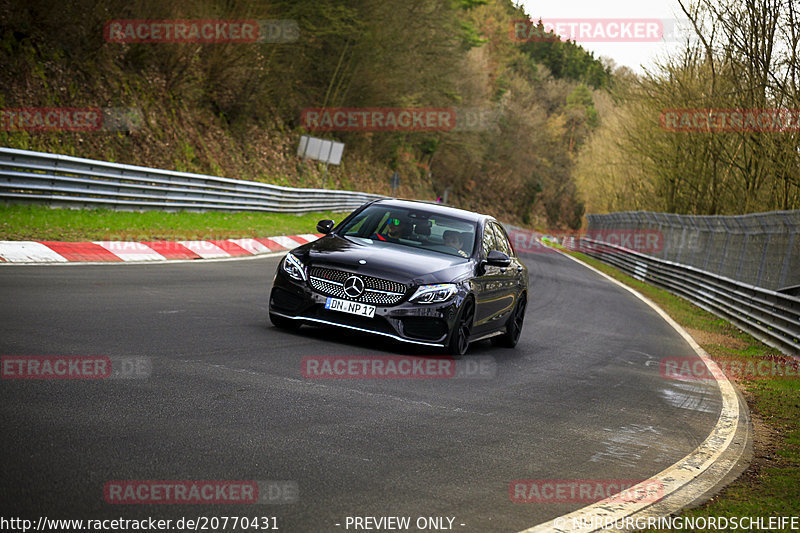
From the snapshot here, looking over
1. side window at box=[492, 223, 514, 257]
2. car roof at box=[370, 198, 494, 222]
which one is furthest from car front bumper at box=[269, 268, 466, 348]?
side window at box=[492, 223, 514, 257]

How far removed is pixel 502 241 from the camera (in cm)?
1175

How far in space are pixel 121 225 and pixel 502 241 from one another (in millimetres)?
9265

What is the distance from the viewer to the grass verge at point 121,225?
14.8 m

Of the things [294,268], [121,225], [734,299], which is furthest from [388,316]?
[734,299]

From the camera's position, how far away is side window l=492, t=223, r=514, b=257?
454 inches

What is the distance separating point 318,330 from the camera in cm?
1008

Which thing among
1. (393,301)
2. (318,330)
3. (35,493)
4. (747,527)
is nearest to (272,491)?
(35,493)

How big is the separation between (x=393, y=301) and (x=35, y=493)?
17.5 feet

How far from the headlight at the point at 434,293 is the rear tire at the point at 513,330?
2.36 m

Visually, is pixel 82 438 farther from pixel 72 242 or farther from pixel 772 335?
pixel 772 335

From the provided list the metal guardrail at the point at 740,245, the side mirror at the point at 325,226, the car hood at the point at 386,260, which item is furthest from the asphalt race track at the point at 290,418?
the metal guardrail at the point at 740,245

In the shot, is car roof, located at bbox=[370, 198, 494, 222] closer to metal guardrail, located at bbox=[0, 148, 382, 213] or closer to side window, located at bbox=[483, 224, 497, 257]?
side window, located at bbox=[483, 224, 497, 257]

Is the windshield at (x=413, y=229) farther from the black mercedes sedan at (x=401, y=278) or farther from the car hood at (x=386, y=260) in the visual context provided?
the car hood at (x=386, y=260)

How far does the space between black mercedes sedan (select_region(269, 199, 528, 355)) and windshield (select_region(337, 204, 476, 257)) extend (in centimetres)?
1
